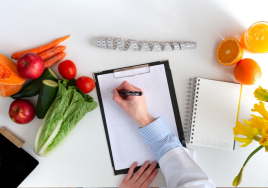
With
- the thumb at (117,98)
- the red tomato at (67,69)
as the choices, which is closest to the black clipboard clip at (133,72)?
the thumb at (117,98)

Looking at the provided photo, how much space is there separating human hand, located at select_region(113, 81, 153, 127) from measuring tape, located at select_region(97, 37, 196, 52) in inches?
8.9

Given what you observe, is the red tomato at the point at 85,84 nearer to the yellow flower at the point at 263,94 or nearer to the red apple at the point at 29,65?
the red apple at the point at 29,65

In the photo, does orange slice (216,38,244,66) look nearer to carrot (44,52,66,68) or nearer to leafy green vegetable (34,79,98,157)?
leafy green vegetable (34,79,98,157)

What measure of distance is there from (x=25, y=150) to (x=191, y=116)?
1027 millimetres

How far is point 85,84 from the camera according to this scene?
993 millimetres

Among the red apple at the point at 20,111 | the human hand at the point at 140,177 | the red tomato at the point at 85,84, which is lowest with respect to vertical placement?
the human hand at the point at 140,177

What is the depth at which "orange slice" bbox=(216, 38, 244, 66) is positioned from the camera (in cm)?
96

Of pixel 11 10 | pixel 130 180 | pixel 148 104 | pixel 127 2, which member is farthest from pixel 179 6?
pixel 130 180

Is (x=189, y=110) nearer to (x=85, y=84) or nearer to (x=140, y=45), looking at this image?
(x=140, y=45)

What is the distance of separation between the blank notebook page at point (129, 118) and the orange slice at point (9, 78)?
44 cm

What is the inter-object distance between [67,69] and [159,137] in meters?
0.65

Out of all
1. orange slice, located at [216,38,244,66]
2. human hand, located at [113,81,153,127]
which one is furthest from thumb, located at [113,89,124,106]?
orange slice, located at [216,38,244,66]

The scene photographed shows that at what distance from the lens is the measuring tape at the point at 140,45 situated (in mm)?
1041

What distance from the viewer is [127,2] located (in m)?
1.05
